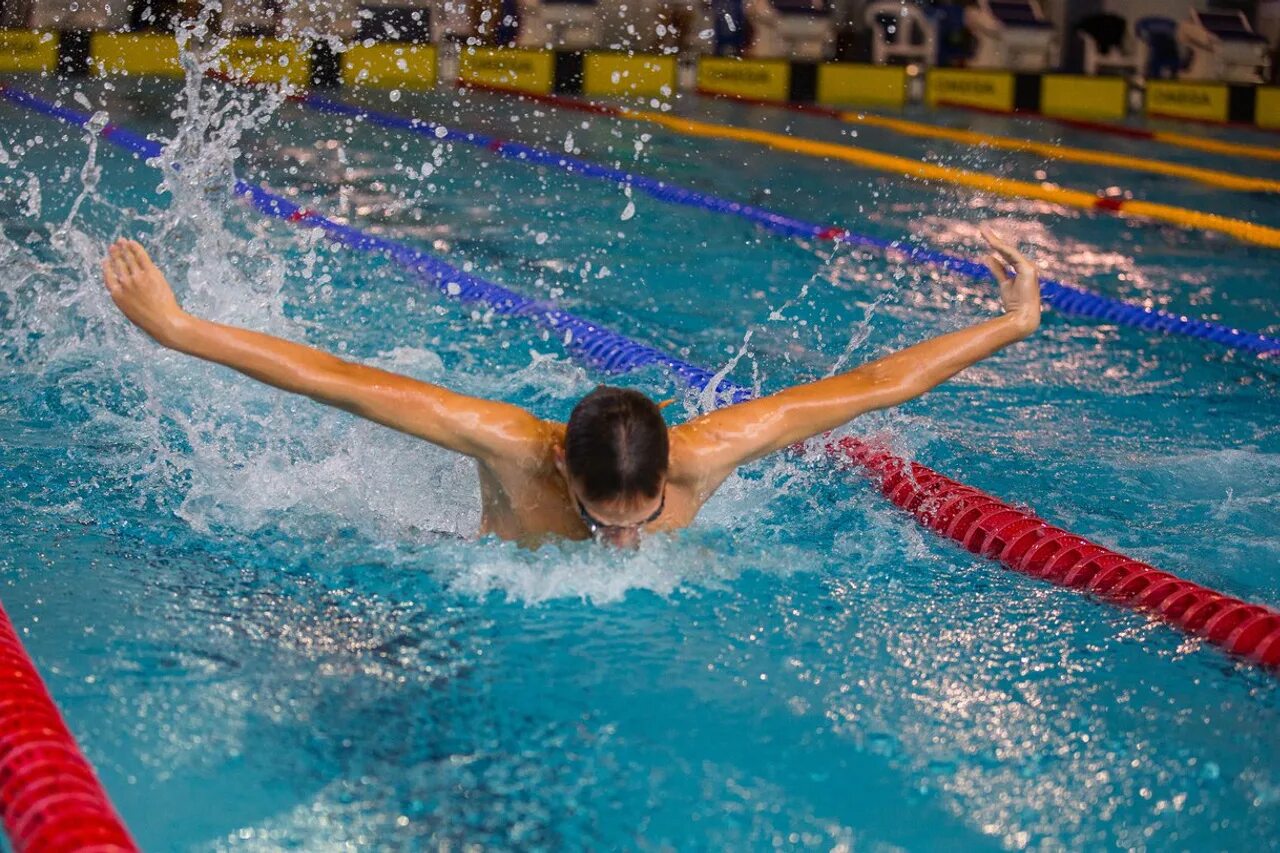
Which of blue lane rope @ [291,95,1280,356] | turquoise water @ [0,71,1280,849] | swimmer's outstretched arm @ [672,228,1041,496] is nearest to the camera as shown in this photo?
A: turquoise water @ [0,71,1280,849]

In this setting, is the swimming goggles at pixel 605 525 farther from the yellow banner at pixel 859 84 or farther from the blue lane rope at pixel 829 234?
the yellow banner at pixel 859 84

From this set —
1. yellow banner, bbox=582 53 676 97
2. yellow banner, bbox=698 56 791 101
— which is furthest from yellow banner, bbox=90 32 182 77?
yellow banner, bbox=698 56 791 101

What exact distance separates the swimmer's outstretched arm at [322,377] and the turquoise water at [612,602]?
25 cm

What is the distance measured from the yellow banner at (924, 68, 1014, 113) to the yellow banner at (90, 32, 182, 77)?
5882 mm

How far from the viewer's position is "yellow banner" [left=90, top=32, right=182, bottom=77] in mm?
10820

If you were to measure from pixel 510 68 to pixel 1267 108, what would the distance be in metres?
5.90

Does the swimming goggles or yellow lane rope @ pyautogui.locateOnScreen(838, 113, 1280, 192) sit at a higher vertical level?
yellow lane rope @ pyautogui.locateOnScreen(838, 113, 1280, 192)

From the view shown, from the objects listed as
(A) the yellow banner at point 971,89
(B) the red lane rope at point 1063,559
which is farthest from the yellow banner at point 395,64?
(B) the red lane rope at point 1063,559

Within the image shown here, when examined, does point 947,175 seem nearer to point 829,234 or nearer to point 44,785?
point 829,234

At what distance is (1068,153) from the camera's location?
30.2 ft

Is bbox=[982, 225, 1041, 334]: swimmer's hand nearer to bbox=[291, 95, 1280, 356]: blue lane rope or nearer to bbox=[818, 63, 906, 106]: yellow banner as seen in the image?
bbox=[291, 95, 1280, 356]: blue lane rope

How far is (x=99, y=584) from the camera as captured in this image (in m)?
2.71

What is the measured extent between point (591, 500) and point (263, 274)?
3.26 metres

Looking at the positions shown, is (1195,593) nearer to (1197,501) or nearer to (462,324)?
(1197,501)
